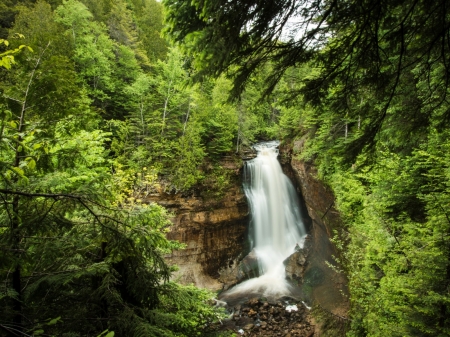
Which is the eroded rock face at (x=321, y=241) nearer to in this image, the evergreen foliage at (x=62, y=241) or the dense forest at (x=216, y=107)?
the dense forest at (x=216, y=107)

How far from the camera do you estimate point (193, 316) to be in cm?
479

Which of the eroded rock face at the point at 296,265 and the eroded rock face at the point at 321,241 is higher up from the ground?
the eroded rock face at the point at 321,241

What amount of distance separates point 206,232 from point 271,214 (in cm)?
569

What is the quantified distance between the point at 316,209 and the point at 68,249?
15.3 m

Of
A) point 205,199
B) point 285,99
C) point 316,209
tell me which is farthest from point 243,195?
point 285,99

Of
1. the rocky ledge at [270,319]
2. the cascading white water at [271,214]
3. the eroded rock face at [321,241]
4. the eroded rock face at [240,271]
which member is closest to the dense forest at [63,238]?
the rocky ledge at [270,319]

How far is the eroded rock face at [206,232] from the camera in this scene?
1541 cm

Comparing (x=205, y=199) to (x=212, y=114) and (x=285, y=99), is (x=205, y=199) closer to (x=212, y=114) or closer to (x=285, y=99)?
(x=212, y=114)

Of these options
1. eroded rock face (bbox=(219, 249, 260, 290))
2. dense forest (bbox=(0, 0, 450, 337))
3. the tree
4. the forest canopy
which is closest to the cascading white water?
eroded rock face (bbox=(219, 249, 260, 290))

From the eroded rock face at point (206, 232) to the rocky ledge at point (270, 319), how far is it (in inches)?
127

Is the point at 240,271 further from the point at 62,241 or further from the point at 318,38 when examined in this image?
the point at 318,38

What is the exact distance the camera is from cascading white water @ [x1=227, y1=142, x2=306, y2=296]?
17.4 m

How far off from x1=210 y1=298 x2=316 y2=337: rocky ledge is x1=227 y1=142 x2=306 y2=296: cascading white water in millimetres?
2908

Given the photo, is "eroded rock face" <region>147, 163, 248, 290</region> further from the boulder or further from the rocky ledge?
the boulder
